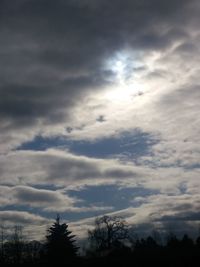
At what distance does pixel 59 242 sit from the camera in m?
65.7

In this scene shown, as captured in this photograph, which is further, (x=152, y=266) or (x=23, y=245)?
(x=23, y=245)

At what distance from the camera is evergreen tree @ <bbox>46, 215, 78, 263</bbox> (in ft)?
205

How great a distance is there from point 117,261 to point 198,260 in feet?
24.4

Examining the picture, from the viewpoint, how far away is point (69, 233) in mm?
71562

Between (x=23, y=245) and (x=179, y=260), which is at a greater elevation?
(x=23, y=245)

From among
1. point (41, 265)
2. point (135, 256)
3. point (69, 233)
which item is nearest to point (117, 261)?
point (135, 256)

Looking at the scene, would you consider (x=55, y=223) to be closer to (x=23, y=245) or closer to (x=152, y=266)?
(x=152, y=266)

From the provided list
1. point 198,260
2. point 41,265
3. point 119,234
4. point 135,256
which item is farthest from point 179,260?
point 119,234

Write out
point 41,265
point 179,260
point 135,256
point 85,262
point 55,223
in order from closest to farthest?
point 179,260 < point 135,256 < point 85,262 < point 41,265 < point 55,223

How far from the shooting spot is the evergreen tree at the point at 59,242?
62.6 meters

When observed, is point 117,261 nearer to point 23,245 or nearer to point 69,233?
point 69,233

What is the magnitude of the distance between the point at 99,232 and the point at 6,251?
20648mm

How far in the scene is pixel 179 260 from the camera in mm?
37594

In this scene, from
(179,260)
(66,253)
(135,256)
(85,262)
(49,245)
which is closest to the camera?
(179,260)
